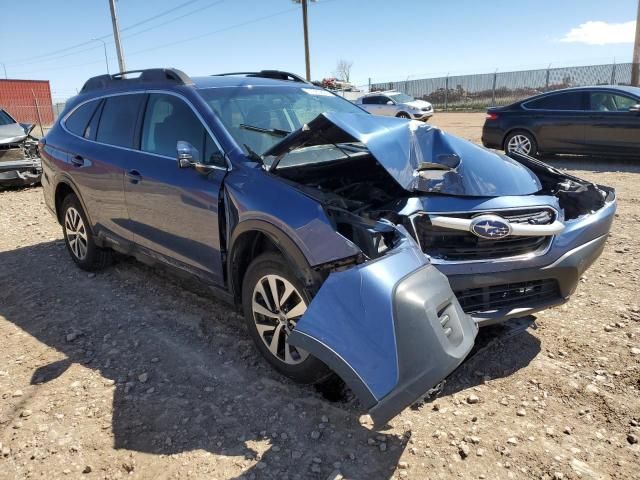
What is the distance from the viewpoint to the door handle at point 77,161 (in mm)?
4840

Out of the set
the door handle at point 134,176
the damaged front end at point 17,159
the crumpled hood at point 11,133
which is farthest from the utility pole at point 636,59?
the door handle at point 134,176

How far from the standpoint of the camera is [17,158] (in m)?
10.3

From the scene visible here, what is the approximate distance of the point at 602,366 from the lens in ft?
10.6

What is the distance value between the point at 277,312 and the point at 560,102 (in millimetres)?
9384

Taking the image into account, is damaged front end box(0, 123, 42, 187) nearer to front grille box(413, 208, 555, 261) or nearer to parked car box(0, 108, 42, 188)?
parked car box(0, 108, 42, 188)

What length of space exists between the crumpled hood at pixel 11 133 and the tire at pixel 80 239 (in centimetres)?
598

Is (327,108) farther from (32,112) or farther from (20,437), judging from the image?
(32,112)

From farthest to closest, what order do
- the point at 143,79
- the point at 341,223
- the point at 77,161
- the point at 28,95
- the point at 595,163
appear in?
the point at 28,95
the point at 595,163
the point at 77,161
the point at 143,79
the point at 341,223

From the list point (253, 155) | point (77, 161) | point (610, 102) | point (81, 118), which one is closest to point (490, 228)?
point (253, 155)

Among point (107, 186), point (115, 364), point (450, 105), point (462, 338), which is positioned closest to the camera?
point (462, 338)

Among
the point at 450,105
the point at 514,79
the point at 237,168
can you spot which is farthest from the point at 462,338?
the point at 450,105

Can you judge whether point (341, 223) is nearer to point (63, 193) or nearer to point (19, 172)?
point (63, 193)

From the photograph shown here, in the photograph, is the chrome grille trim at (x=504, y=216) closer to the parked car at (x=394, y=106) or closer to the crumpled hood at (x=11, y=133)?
the crumpled hood at (x=11, y=133)

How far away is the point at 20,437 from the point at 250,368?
52.5 inches
